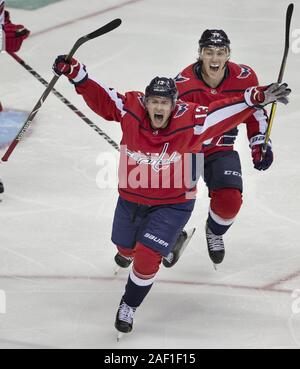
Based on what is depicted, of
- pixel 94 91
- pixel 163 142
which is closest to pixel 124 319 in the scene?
pixel 163 142

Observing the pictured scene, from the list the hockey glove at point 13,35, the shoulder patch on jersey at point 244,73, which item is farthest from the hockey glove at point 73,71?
the hockey glove at point 13,35

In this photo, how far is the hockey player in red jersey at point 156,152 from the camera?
504 centimetres

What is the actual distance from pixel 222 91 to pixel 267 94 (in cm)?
61

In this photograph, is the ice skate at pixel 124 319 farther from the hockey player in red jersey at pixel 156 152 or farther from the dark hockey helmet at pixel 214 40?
the dark hockey helmet at pixel 214 40

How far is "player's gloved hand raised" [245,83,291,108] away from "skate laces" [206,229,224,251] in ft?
2.90

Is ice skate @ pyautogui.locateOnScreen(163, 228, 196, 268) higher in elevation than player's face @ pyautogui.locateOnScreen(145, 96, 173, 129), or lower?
lower

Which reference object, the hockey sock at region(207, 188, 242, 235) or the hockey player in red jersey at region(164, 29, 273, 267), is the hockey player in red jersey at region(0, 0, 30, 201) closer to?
the hockey player in red jersey at region(164, 29, 273, 267)

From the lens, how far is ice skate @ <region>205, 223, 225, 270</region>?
5.76 meters

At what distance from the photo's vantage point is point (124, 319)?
507 centimetres

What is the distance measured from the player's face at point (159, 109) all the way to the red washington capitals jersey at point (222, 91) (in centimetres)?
57

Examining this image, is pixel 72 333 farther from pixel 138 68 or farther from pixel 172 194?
pixel 138 68

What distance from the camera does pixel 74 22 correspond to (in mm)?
9695

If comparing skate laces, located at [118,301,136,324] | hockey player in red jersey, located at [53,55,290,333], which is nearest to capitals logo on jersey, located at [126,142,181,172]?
hockey player in red jersey, located at [53,55,290,333]

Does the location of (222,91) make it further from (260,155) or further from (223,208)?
(223,208)
